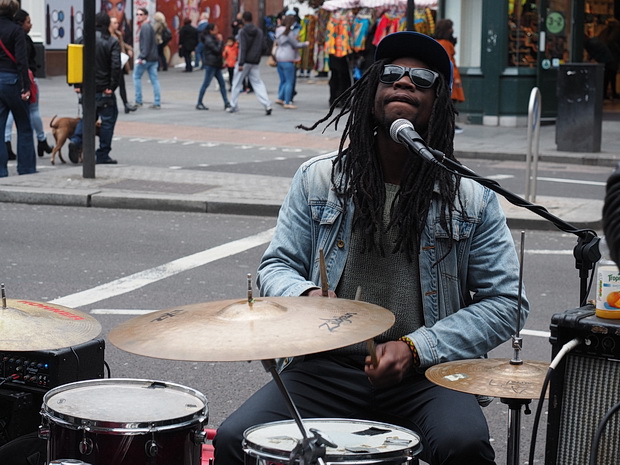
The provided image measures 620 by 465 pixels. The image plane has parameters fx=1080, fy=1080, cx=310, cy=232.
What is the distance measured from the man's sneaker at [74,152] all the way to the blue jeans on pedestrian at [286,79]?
27.0 feet

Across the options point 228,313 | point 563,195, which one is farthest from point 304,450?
point 563,195

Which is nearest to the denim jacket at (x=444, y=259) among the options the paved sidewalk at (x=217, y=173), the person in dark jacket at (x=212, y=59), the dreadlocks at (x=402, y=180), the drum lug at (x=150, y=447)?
the dreadlocks at (x=402, y=180)

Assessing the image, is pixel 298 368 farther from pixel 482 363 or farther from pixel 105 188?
pixel 105 188

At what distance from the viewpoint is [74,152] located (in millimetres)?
14031

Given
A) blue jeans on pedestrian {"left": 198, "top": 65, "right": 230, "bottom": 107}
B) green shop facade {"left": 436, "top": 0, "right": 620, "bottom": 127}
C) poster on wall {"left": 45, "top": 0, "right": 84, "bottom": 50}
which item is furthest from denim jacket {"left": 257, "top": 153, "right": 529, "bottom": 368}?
poster on wall {"left": 45, "top": 0, "right": 84, "bottom": 50}

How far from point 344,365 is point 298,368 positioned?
146 millimetres

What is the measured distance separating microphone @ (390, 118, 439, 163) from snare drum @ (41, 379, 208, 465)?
94 cm

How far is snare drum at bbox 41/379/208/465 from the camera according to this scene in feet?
9.36

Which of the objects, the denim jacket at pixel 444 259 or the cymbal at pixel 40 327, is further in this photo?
the denim jacket at pixel 444 259

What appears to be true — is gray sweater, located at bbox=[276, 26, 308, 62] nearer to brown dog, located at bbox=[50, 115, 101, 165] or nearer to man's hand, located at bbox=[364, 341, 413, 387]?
brown dog, located at bbox=[50, 115, 101, 165]

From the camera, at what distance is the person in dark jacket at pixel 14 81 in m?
11.9

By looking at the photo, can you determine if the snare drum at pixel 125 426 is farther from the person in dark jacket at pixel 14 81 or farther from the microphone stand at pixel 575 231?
the person in dark jacket at pixel 14 81

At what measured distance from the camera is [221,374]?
5.79 meters

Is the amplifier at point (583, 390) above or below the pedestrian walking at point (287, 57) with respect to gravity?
below
